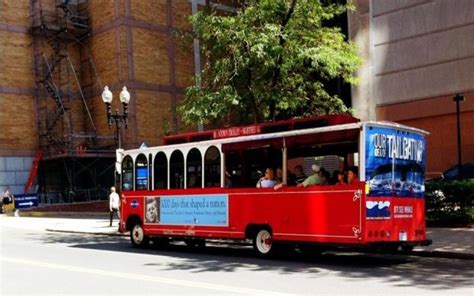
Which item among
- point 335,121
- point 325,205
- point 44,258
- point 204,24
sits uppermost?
point 204,24

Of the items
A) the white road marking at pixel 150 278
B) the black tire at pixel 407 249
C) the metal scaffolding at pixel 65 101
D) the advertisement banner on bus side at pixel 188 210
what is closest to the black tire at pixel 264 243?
the advertisement banner on bus side at pixel 188 210

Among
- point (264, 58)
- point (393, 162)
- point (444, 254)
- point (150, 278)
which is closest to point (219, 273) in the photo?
point (150, 278)

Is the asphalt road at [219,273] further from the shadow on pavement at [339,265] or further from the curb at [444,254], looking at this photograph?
the curb at [444,254]

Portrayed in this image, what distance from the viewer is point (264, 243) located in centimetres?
1422

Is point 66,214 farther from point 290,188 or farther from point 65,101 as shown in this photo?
point 290,188

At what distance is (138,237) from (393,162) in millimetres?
8436

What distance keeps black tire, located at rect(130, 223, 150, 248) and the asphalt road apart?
2.51 feet

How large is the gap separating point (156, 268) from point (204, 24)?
9.59 meters

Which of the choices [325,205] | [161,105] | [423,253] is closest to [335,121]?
[325,205]

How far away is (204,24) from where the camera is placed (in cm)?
1964

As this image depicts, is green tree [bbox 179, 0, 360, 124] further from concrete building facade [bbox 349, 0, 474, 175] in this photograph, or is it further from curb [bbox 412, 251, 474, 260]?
concrete building facade [bbox 349, 0, 474, 175]

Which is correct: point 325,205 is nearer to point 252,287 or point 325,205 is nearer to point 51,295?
point 252,287

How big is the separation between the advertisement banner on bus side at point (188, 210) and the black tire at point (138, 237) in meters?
0.46

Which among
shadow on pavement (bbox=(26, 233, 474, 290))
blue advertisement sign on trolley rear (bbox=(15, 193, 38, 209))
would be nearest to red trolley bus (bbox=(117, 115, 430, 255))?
shadow on pavement (bbox=(26, 233, 474, 290))
